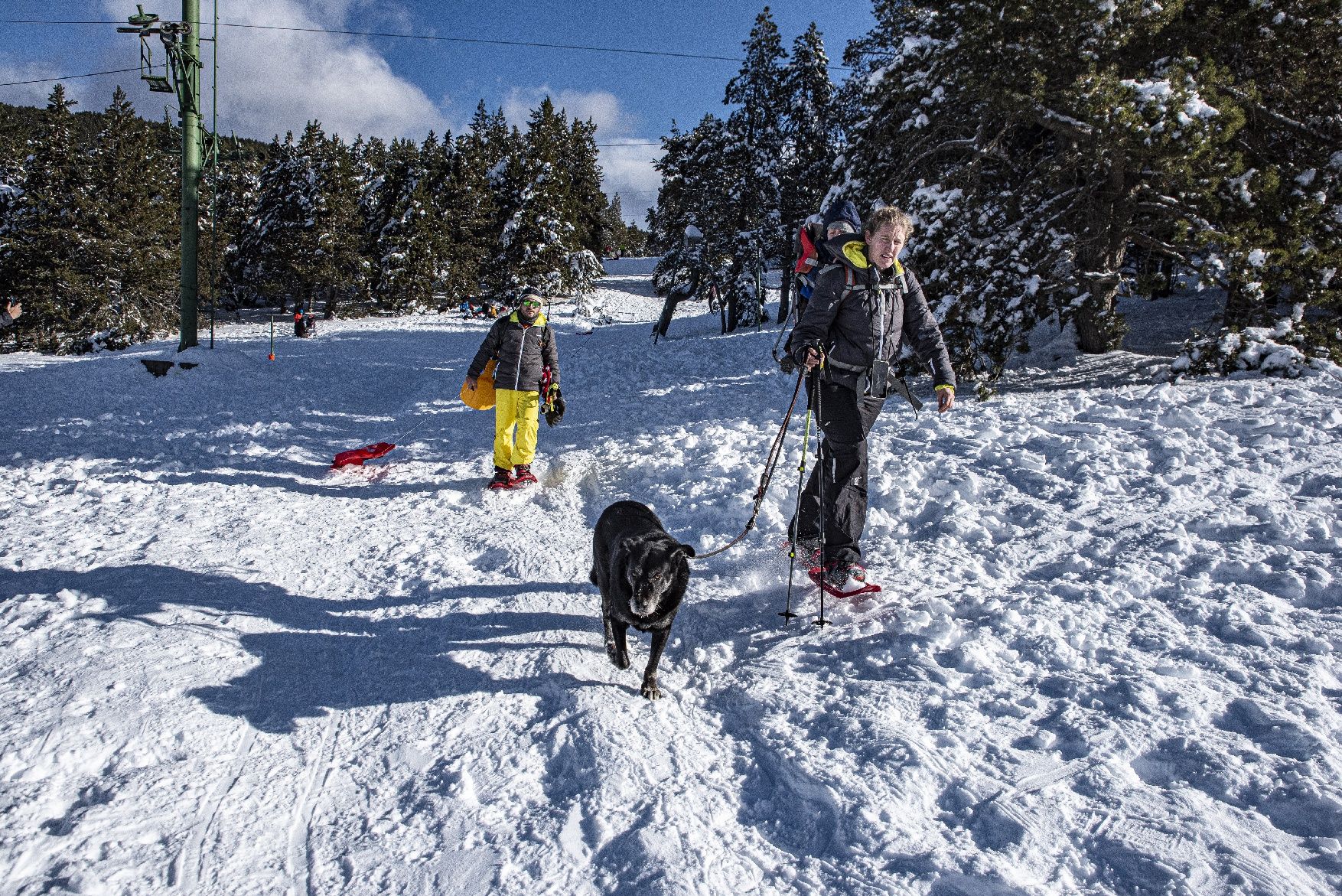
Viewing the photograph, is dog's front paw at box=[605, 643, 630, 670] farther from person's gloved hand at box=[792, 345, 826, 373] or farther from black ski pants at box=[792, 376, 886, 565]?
person's gloved hand at box=[792, 345, 826, 373]

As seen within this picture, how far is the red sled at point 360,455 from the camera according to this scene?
788cm

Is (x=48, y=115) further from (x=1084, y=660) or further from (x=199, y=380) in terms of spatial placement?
(x=1084, y=660)

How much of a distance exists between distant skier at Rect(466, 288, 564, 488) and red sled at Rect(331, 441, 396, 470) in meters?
1.58

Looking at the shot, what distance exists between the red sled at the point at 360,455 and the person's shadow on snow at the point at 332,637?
109 inches

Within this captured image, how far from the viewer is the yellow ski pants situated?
7348 mm

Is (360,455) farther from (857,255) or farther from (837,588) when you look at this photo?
(857,255)

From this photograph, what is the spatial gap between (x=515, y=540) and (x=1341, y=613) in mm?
5303

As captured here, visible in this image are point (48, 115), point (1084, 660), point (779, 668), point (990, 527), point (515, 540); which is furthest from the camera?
point (48, 115)

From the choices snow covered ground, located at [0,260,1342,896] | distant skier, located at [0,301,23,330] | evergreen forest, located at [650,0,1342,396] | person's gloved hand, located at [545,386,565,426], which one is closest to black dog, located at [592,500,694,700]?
snow covered ground, located at [0,260,1342,896]

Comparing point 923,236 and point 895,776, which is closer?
point 895,776

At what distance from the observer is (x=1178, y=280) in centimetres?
925

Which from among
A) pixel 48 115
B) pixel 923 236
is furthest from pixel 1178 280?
pixel 48 115

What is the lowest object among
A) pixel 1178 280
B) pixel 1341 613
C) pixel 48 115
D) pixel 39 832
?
pixel 39 832

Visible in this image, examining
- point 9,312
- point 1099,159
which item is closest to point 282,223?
point 9,312
